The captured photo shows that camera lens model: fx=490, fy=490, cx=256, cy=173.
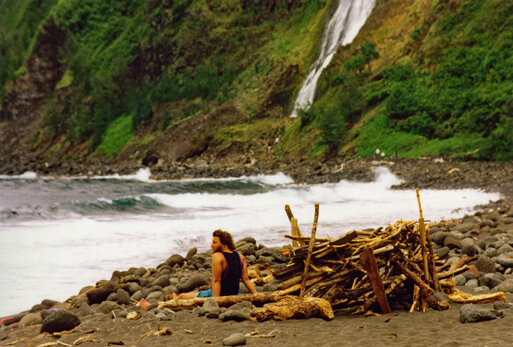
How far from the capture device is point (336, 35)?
47.9 meters

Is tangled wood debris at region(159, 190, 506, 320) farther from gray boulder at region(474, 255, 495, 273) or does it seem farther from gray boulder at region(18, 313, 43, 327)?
gray boulder at region(18, 313, 43, 327)

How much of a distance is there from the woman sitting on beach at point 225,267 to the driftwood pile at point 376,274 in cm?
81

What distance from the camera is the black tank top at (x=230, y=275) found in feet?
20.8

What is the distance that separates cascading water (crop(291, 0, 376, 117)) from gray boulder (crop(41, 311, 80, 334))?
39108 millimetres

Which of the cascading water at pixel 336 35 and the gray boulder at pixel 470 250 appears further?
the cascading water at pixel 336 35

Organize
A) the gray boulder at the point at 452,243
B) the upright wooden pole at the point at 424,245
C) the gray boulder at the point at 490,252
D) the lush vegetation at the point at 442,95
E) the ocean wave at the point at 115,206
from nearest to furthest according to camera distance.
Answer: the upright wooden pole at the point at 424,245, the gray boulder at the point at 490,252, the gray boulder at the point at 452,243, the ocean wave at the point at 115,206, the lush vegetation at the point at 442,95

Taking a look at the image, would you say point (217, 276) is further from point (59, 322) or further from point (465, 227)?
point (465, 227)

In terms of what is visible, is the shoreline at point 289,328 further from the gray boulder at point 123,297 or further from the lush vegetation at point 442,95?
the lush vegetation at point 442,95

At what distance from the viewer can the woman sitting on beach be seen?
20.5 feet

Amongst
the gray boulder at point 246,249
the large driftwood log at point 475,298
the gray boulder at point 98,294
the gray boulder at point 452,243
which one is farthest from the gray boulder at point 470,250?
the gray boulder at point 98,294

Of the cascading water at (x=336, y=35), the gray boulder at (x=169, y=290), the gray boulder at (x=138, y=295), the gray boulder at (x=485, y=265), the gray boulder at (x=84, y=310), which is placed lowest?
the gray boulder at (x=84, y=310)

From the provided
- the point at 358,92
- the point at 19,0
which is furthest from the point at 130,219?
the point at 19,0

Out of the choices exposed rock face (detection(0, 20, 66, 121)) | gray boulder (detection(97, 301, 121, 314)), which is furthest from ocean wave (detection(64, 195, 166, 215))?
exposed rock face (detection(0, 20, 66, 121))

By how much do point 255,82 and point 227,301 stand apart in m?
47.6
